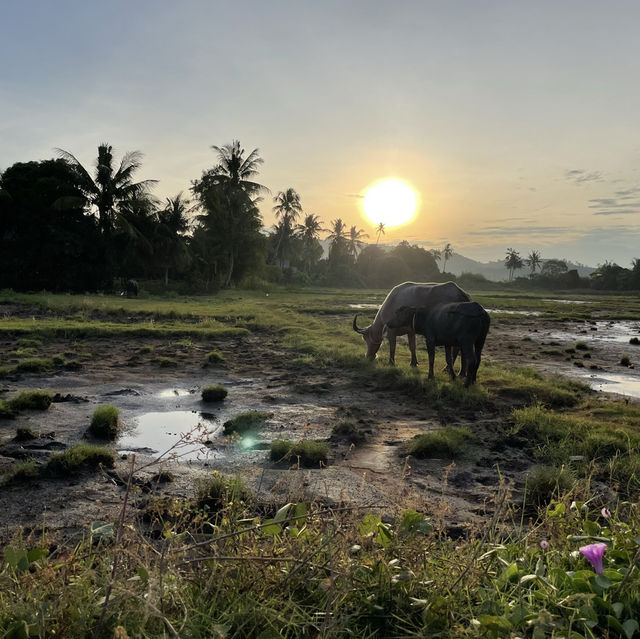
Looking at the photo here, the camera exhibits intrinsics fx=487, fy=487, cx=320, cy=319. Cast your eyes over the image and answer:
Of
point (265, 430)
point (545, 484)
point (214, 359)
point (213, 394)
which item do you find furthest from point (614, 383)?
point (214, 359)

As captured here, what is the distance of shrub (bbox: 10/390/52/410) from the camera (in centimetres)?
794

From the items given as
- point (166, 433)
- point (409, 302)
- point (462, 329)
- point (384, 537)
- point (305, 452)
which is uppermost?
point (409, 302)

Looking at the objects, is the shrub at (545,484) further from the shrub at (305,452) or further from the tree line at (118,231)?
the tree line at (118,231)

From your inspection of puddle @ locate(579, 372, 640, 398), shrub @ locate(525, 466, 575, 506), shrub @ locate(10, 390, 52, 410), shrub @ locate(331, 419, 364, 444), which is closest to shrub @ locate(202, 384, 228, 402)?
shrub @ locate(10, 390, 52, 410)

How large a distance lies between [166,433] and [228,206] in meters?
41.4

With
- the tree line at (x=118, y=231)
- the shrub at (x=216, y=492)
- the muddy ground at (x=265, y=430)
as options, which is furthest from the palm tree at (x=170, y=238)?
the shrub at (x=216, y=492)

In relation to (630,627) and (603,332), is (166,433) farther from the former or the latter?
(603,332)

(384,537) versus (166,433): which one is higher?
(384,537)

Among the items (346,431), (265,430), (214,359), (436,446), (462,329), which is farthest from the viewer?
(214,359)

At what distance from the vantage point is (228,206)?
4650 centimetres

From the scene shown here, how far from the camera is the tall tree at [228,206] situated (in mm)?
46250

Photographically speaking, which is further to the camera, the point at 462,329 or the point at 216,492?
the point at 462,329

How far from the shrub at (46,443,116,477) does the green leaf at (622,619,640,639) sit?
5.20 metres

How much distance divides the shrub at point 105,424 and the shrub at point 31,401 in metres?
1.43
